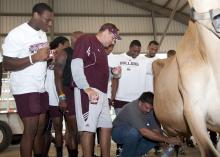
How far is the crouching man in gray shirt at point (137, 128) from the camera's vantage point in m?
5.00

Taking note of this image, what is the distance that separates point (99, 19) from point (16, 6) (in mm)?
3805

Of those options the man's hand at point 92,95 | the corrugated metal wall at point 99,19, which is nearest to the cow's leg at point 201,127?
the man's hand at point 92,95

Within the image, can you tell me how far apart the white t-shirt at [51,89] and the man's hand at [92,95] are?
5.89ft

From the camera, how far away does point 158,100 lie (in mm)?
4270

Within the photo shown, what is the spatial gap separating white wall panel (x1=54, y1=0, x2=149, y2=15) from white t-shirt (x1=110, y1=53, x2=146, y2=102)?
11.7 m

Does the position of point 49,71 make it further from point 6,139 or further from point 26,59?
point 6,139

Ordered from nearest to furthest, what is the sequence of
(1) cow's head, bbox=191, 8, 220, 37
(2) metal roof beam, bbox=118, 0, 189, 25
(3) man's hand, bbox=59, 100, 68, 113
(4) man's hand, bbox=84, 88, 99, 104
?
(1) cow's head, bbox=191, 8, 220, 37, (4) man's hand, bbox=84, 88, 99, 104, (3) man's hand, bbox=59, 100, 68, 113, (2) metal roof beam, bbox=118, 0, 189, 25

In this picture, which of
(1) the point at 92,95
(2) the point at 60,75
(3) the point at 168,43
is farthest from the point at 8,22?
(1) the point at 92,95

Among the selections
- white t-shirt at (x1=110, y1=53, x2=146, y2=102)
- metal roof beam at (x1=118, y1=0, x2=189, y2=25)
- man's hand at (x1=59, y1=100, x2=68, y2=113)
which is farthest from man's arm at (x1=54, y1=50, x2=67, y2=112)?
metal roof beam at (x1=118, y1=0, x2=189, y2=25)

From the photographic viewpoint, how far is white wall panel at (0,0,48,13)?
683 inches

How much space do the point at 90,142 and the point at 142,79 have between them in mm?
3182

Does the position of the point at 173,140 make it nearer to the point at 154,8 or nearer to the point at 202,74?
the point at 202,74

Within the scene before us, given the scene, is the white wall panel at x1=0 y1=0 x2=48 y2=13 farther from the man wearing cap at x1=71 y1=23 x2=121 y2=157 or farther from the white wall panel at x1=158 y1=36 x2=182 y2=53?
the man wearing cap at x1=71 y1=23 x2=121 y2=157

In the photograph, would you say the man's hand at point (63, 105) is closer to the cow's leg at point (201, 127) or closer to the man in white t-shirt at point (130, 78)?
the man in white t-shirt at point (130, 78)
